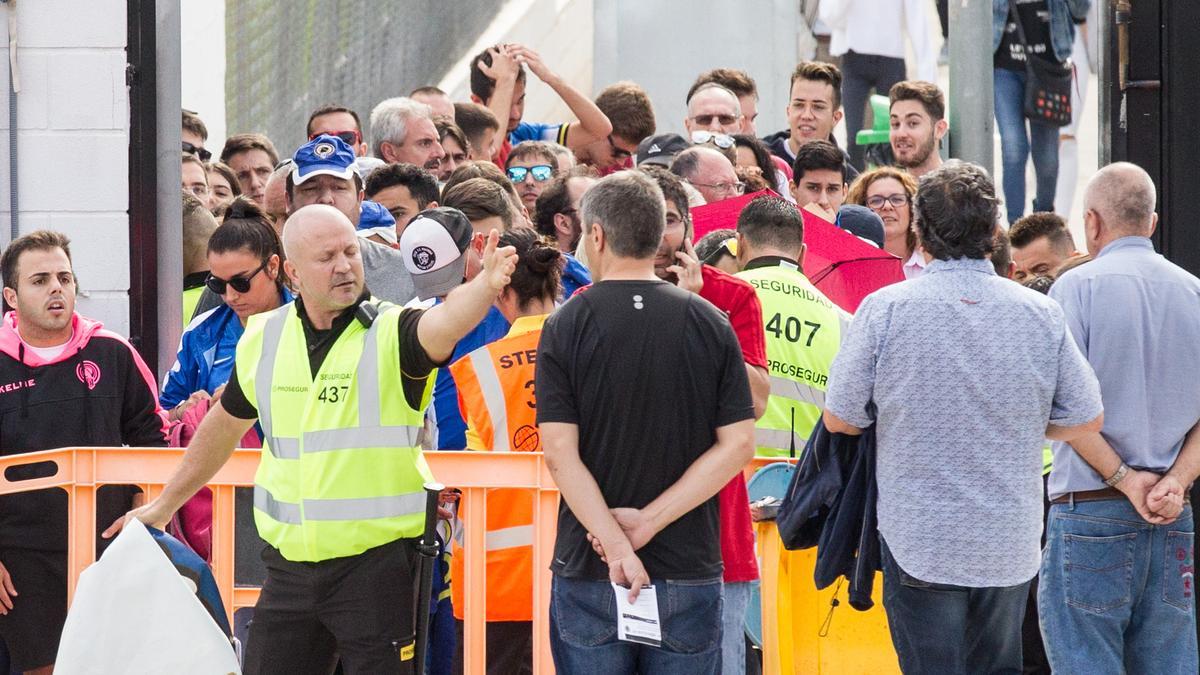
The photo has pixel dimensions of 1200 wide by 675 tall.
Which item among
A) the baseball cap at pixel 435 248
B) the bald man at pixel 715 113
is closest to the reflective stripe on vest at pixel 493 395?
the baseball cap at pixel 435 248

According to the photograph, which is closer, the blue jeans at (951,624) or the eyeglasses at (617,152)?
the blue jeans at (951,624)

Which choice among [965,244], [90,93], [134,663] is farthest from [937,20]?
[134,663]

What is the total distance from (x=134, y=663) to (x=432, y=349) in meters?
1.27

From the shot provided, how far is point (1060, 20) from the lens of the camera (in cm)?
1084

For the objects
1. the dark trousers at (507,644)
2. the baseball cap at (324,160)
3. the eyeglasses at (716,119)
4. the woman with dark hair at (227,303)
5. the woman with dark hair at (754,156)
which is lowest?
the dark trousers at (507,644)

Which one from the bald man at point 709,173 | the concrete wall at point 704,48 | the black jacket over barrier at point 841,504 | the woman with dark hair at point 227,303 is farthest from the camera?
the concrete wall at point 704,48

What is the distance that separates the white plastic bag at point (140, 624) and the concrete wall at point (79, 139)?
2.21 metres

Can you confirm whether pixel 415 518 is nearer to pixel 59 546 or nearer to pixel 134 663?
pixel 134 663

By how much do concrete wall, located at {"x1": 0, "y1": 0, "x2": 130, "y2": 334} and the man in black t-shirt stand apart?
3.06 metres

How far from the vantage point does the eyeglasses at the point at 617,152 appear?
384 inches

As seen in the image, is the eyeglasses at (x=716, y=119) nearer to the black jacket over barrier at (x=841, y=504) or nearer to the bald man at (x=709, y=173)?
the bald man at (x=709, y=173)

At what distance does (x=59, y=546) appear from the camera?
6.29m

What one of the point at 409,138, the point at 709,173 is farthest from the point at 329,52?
the point at 709,173

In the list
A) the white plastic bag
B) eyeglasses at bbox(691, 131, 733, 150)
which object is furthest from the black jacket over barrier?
eyeglasses at bbox(691, 131, 733, 150)
